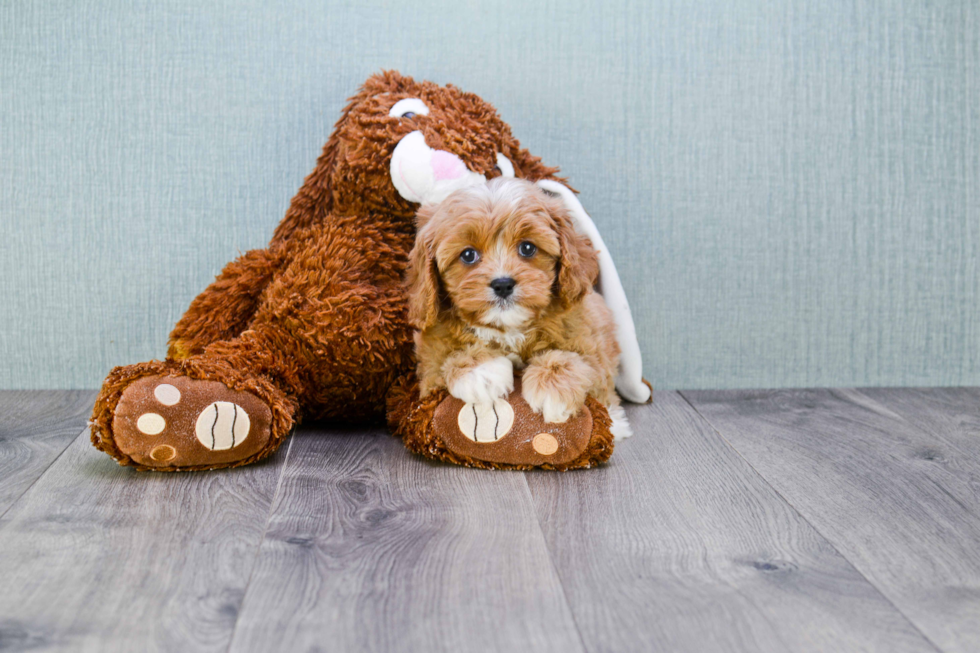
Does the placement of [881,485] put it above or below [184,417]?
below

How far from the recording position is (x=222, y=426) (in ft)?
4.85

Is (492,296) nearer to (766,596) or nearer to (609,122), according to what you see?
(766,596)

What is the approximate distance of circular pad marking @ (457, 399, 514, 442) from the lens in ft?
4.93

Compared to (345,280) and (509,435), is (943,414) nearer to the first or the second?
(509,435)

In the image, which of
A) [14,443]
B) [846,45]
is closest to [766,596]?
[14,443]

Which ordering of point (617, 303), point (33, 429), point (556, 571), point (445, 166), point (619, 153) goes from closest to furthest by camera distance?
point (556, 571)
point (445, 166)
point (33, 429)
point (617, 303)
point (619, 153)

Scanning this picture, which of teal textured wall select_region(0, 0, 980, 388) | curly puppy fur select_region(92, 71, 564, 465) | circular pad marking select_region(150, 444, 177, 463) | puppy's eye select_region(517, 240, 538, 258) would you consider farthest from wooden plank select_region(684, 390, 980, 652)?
circular pad marking select_region(150, 444, 177, 463)

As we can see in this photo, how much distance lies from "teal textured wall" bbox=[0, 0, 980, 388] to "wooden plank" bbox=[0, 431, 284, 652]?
77cm

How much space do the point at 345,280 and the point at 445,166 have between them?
0.32 metres

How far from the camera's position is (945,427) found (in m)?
1.90

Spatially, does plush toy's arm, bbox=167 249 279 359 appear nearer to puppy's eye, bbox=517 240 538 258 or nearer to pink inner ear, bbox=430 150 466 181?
pink inner ear, bbox=430 150 466 181

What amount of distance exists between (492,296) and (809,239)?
3.91 ft

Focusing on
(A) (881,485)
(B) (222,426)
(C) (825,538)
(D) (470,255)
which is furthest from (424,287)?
(A) (881,485)

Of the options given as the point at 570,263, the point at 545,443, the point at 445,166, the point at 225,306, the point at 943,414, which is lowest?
the point at 943,414
